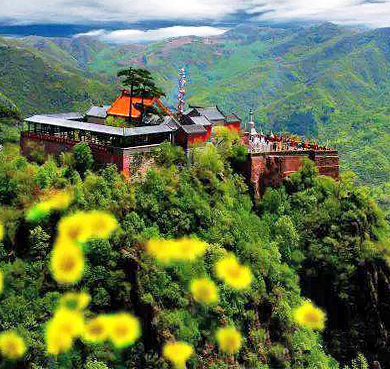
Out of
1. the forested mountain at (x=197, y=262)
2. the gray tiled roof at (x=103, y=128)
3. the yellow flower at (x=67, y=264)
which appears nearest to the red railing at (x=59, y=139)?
the gray tiled roof at (x=103, y=128)

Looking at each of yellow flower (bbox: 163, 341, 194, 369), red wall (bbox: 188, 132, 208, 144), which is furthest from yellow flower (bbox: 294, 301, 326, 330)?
red wall (bbox: 188, 132, 208, 144)

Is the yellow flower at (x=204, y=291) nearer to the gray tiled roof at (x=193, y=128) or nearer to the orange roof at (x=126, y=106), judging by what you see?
the gray tiled roof at (x=193, y=128)

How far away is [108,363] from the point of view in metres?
39.2

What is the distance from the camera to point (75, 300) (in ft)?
132

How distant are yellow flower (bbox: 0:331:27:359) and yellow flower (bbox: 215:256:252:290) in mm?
16096

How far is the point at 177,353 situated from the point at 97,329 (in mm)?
5648

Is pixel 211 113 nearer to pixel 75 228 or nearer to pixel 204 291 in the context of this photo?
pixel 204 291

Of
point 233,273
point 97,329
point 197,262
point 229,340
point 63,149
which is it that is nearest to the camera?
point 97,329

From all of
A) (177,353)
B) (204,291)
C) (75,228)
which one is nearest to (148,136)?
(75,228)

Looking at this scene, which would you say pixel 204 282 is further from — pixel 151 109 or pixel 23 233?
pixel 151 109

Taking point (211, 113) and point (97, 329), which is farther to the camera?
point (211, 113)

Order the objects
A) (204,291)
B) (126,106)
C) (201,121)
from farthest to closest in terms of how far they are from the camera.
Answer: (201,121)
(126,106)
(204,291)

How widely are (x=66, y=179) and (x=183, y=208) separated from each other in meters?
9.73

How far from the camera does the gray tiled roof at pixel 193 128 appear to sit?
55703 millimetres
